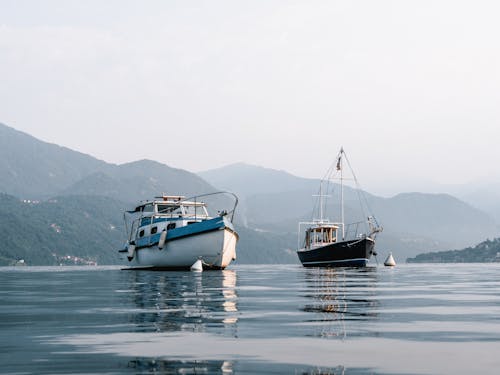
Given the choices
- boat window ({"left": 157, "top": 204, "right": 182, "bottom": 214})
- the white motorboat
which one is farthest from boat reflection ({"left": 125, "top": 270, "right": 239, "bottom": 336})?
boat window ({"left": 157, "top": 204, "right": 182, "bottom": 214})

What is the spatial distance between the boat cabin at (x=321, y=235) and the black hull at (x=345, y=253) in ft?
15.6

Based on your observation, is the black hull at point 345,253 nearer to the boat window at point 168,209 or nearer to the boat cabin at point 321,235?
the boat cabin at point 321,235

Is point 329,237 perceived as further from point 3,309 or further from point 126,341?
point 126,341

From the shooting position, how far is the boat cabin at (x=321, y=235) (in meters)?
116

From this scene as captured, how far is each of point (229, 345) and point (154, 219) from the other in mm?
75447

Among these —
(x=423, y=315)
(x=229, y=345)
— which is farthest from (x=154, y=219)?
(x=229, y=345)

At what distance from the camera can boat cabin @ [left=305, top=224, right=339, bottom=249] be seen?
116 m

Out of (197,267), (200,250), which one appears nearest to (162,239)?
(200,250)

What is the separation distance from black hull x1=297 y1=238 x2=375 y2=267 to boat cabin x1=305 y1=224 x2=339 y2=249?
4.74 meters

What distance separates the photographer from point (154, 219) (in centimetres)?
8844

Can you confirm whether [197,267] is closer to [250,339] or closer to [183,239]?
[183,239]

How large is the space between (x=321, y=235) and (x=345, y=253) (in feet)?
38.4

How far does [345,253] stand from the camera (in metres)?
108

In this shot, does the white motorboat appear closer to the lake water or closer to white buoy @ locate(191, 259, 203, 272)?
white buoy @ locate(191, 259, 203, 272)
